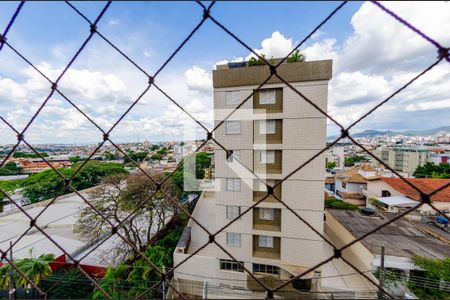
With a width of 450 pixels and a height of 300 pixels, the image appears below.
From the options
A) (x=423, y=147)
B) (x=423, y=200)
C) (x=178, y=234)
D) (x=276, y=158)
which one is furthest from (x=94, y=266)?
(x=423, y=147)

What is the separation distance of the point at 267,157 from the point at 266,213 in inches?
38.0

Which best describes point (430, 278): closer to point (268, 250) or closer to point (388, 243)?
point (388, 243)

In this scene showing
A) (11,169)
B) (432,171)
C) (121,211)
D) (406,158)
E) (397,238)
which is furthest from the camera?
(406,158)

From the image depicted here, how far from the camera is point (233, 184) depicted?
3463 mm

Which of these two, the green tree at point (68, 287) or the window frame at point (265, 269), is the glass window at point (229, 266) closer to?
the window frame at point (265, 269)

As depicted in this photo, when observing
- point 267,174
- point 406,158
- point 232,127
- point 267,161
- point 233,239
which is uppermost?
point 232,127

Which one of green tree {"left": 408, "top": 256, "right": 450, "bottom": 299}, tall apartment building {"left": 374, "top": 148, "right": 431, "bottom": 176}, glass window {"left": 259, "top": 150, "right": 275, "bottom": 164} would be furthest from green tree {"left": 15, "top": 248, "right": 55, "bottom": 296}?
tall apartment building {"left": 374, "top": 148, "right": 431, "bottom": 176}

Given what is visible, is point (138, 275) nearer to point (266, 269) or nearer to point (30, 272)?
point (30, 272)

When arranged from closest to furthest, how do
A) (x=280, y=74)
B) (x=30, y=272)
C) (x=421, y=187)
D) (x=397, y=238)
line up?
(x=30, y=272) → (x=280, y=74) → (x=397, y=238) → (x=421, y=187)

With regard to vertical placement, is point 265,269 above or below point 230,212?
below

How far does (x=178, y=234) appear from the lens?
475cm

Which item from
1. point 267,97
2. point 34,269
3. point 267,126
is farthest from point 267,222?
point 34,269

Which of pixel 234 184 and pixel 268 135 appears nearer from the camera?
pixel 268 135

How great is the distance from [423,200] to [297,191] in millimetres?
2817
